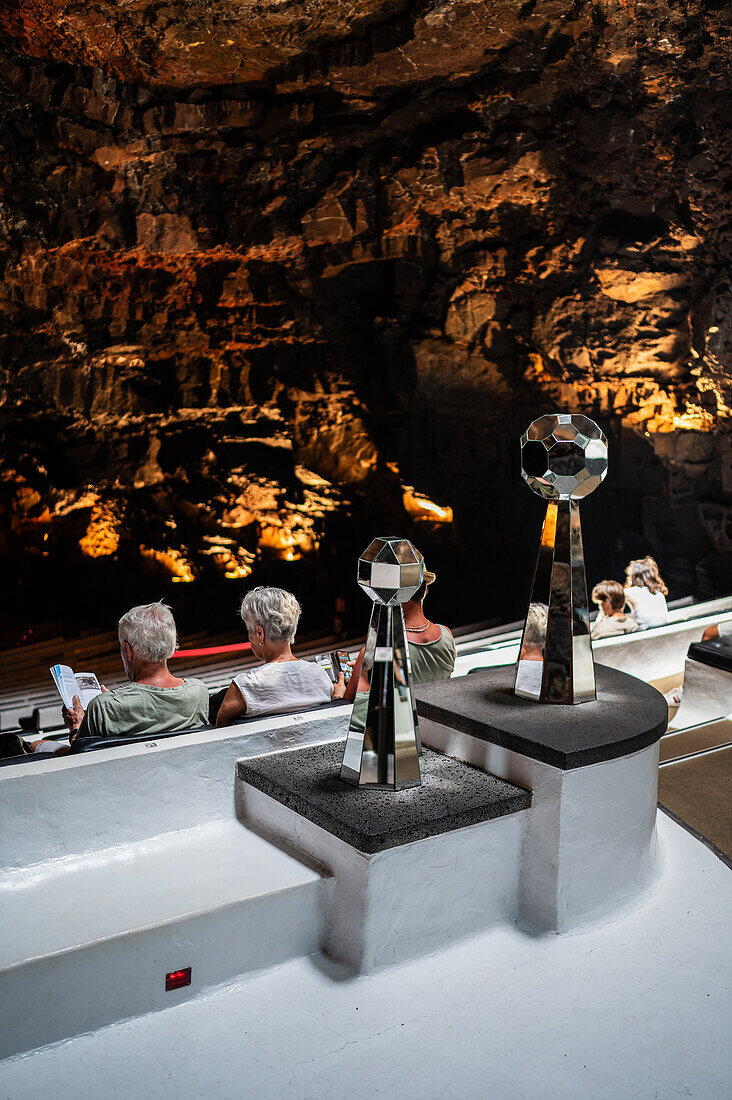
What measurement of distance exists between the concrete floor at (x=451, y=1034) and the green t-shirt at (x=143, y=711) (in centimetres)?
69

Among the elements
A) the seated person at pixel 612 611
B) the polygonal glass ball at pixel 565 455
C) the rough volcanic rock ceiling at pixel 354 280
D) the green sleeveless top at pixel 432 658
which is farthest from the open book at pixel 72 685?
the rough volcanic rock ceiling at pixel 354 280

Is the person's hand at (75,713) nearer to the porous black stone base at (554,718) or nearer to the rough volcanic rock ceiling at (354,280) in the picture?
the porous black stone base at (554,718)

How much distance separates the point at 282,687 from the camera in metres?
1.85

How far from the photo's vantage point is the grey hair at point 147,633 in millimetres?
1810

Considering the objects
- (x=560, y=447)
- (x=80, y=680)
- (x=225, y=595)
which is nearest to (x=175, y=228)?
(x=225, y=595)

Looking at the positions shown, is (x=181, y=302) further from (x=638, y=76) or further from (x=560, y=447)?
(x=560, y=447)

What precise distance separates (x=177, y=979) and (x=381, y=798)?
14.4 inches

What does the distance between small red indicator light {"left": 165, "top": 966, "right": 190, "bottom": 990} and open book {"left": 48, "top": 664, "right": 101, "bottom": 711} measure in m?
1.12

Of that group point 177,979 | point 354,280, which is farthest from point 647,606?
point 354,280

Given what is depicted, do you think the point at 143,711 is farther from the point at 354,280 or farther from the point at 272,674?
the point at 354,280

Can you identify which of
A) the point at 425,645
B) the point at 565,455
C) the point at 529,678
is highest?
the point at 565,455

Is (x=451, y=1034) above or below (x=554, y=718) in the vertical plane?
below

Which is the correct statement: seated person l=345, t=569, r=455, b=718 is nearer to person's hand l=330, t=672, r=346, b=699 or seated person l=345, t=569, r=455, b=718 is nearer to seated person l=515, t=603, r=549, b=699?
person's hand l=330, t=672, r=346, b=699

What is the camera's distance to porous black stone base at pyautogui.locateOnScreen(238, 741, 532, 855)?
116cm
